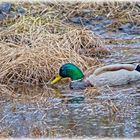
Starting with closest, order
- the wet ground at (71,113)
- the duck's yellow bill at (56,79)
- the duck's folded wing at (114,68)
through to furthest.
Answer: the wet ground at (71,113) < the duck's yellow bill at (56,79) < the duck's folded wing at (114,68)

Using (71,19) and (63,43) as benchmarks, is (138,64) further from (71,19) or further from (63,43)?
(71,19)

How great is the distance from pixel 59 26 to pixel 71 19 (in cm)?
126

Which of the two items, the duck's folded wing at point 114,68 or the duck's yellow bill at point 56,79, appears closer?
the duck's yellow bill at point 56,79

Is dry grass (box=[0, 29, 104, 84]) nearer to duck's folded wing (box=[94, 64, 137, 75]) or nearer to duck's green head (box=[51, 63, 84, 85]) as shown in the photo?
duck's green head (box=[51, 63, 84, 85])

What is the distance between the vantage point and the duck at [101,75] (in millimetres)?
8648

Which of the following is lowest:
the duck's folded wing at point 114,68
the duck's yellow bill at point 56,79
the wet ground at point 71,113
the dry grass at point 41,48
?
the wet ground at point 71,113

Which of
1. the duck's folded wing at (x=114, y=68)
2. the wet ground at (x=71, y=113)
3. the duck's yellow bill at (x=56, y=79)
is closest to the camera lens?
the wet ground at (x=71, y=113)

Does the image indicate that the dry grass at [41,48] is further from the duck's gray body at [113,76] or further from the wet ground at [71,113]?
the duck's gray body at [113,76]

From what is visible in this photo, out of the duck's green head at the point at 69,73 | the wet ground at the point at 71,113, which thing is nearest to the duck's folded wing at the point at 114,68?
the duck's green head at the point at 69,73

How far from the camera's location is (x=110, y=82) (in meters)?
8.67

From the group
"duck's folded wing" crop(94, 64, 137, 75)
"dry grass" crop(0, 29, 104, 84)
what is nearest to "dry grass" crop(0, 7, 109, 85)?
"dry grass" crop(0, 29, 104, 84)

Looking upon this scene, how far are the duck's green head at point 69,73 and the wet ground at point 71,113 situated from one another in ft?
1.14

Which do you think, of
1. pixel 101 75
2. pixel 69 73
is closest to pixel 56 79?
pixel 69 73

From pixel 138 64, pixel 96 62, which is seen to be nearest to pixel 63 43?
pixel 96 62
